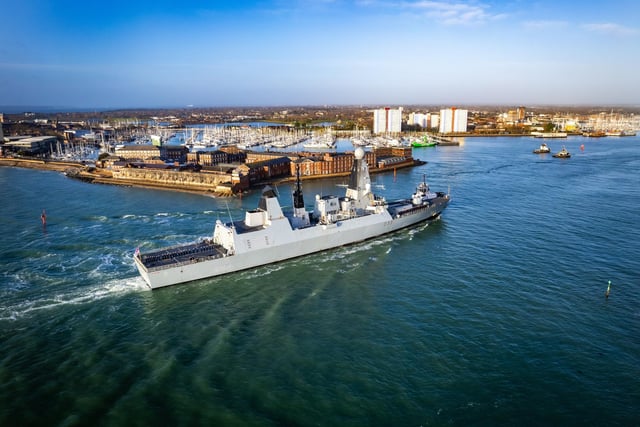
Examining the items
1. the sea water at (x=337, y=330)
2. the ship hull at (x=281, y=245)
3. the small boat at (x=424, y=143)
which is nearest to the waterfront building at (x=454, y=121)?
the small boat at (x=424, y=143)

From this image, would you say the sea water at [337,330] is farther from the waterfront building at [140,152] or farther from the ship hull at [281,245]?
the waterfront building at [140,152]

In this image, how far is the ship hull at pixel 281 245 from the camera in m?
17.0

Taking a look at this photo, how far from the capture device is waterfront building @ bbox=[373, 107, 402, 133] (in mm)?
102006

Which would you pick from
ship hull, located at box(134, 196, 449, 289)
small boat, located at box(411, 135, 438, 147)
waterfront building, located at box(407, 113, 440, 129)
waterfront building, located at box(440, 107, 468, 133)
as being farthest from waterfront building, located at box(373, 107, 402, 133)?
ship hull, located at box(134, 196, 449, 289)

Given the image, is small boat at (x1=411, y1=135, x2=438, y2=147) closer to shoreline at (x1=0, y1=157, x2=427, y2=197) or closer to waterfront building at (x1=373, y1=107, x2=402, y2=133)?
waterfront building at (x1=373, y1=107, x2=402, y2=133)

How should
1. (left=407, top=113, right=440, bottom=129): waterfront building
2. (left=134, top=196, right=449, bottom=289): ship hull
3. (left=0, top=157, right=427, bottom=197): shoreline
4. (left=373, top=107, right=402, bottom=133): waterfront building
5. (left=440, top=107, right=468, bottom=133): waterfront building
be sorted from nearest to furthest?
(left=134, top=196, right=449, bottom=289): ship hull → (left=0, top=157, right=427, bottom=197): shoreline → (left=440, top=107, right=468, bottom=133): waterfront building → (left=373, top=107, right=402, bottom=133): waterfront building → (left=407, top=113, right=440, bottom=129): waterfront building

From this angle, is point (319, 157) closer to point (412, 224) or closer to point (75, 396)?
point (412, 224)

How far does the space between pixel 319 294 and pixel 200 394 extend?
265 inches

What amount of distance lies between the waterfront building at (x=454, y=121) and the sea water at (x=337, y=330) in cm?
7846

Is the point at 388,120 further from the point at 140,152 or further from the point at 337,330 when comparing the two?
the point at 337,330

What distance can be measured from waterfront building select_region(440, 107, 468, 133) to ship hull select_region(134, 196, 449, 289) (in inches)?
3278

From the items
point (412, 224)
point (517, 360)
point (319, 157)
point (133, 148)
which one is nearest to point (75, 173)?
point (133, 148)

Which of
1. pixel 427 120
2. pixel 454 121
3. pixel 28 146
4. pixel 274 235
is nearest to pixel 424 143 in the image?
pixel 454 121

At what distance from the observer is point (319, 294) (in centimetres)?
1633
